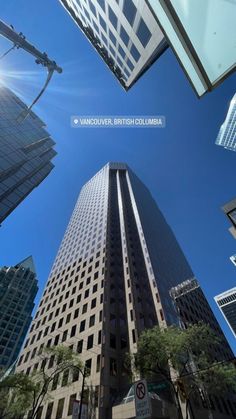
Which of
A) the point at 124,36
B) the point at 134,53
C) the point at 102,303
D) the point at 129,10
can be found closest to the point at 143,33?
the point at 129,10

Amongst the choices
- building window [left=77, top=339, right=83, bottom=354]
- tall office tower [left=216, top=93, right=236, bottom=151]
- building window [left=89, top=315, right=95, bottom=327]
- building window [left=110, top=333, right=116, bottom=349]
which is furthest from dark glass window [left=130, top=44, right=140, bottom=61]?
tall office tower [left=216, top=93, right=236, bottom=151]

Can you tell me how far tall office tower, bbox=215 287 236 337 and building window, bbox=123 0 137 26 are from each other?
640ft

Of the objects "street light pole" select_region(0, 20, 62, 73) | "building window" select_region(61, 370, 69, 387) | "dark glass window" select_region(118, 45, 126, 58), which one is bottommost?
"building window" select_region(61, 370, 69, 387)

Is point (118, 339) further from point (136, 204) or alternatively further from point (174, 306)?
point (136, 204)

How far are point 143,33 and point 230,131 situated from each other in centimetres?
15562

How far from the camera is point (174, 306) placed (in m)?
52.3

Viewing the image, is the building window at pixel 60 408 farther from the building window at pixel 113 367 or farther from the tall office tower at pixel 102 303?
the building window at pixel 113 367

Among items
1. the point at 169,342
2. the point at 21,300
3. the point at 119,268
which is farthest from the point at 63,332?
the point at 21,300

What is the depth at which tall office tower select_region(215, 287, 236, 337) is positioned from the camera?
181 m

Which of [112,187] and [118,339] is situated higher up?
[112,187]

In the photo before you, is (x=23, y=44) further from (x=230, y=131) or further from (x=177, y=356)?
(x=230, y=131)

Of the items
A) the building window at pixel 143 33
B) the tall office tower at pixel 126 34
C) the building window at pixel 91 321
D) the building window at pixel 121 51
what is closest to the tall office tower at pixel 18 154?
the tall office tower at pixel 126 34

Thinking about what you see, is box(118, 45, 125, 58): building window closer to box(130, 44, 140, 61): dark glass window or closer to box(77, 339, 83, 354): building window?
box(130, 44, 140, 61): dark glass window

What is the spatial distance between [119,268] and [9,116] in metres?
64.1
